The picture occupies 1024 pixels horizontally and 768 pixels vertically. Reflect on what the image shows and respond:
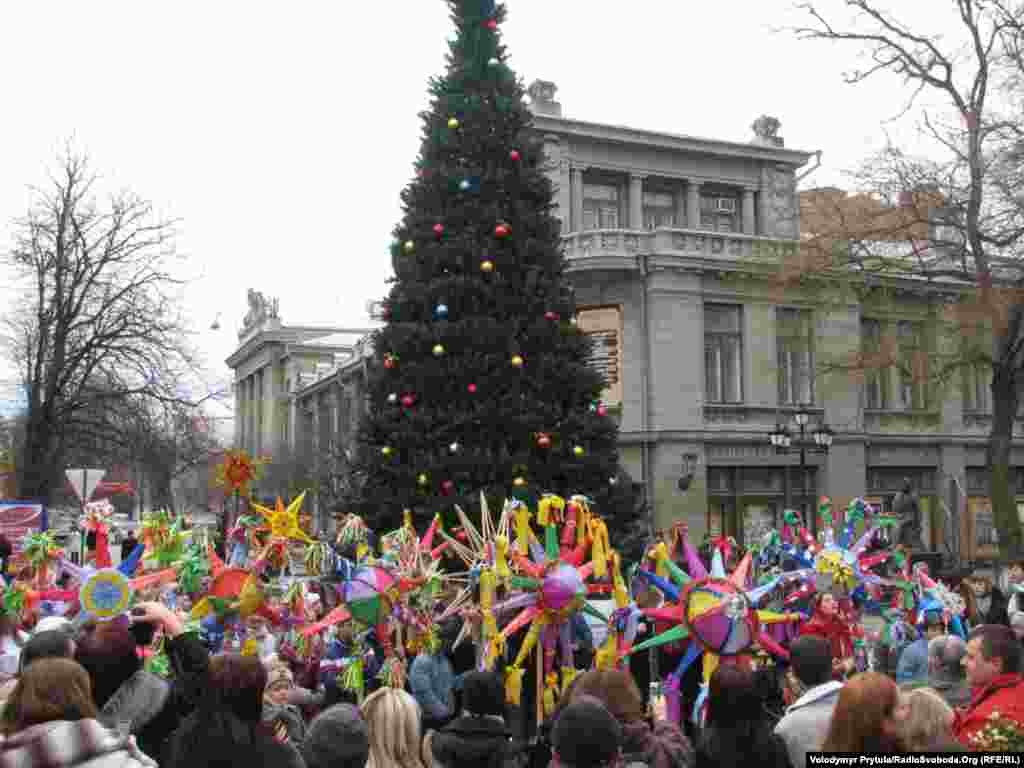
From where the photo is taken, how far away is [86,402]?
89.5ft

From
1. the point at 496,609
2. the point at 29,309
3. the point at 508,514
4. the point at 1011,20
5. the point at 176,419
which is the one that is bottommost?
the point at 496,609

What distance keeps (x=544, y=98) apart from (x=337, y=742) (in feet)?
110

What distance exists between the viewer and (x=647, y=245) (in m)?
32.8

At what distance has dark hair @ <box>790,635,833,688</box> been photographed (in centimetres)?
604

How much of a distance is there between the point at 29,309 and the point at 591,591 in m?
22.8

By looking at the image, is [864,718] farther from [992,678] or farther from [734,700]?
[992,678]

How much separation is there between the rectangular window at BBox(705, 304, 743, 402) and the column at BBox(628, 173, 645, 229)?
523 centimetres

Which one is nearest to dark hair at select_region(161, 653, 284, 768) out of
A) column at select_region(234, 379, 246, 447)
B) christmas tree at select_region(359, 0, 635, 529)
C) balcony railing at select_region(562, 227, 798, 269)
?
christmas tree at select_region(359, 0, 635, 529)

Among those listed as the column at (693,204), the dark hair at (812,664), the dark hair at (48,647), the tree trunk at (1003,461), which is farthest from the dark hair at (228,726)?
the column at (693,204)

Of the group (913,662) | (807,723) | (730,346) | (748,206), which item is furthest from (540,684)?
(748,206)

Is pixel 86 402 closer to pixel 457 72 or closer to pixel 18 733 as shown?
pixel 457 72

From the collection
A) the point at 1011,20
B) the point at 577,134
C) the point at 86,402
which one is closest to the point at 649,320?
the point at 577,134

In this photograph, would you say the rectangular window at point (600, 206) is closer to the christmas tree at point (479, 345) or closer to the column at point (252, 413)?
the christmas tree at point (479, 345)

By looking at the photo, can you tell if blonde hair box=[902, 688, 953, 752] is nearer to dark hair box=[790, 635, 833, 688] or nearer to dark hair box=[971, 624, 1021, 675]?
dark hair box=[971, 624, 1021, 675]
